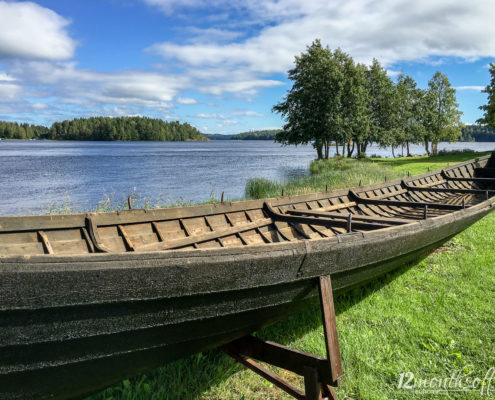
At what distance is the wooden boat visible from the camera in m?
1.93

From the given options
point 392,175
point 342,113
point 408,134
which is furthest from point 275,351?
point 408,134

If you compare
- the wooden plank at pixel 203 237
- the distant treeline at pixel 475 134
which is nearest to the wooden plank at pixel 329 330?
the wooden plank at pixel 203 237

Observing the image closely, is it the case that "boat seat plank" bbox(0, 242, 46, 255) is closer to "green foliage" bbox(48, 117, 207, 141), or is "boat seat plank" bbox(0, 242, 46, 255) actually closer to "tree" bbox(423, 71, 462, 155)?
"tree" bbox(423, 71, 462, 155)

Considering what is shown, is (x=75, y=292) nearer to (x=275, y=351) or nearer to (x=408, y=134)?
(x=275, y=351)

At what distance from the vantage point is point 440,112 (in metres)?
52.8

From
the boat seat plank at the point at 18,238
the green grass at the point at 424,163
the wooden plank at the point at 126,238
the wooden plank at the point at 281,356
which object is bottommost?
the wooden plank at the point at 281,356

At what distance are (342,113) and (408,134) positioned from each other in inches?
780

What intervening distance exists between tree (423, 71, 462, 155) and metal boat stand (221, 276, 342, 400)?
184 ft

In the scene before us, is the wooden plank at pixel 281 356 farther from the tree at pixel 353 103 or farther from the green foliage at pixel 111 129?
the green foliage at pixel 111 129

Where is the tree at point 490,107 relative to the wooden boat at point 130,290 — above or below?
above

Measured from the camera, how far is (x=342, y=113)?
3491cm

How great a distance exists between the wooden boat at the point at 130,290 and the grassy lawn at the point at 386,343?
0.87m

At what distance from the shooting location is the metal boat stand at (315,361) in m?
2.86

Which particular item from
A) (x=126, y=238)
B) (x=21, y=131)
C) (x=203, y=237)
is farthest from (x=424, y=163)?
(x=21, y=131)
